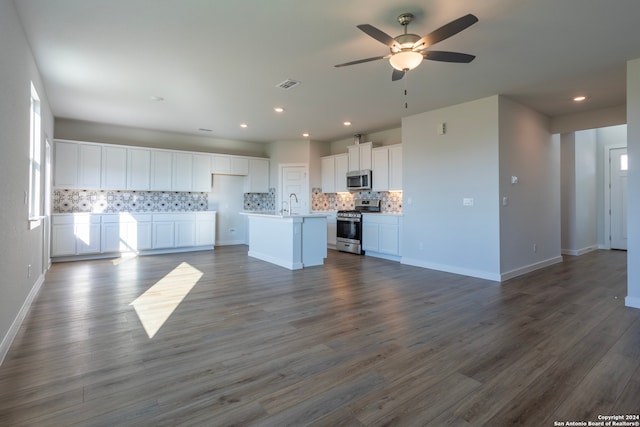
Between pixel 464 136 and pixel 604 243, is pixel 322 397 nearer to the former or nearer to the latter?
pixel 464 136

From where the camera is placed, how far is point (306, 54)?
11.5 feet

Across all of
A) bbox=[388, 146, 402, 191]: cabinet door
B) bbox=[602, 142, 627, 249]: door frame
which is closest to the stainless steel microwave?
bbox=[388, 146, 402, 191]: cabinet door

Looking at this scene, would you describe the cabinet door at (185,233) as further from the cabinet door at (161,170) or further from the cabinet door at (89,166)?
the cabinet door at (89,166)

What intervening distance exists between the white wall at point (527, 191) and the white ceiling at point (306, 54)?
0.36 m

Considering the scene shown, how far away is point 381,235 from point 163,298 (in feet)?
13.7

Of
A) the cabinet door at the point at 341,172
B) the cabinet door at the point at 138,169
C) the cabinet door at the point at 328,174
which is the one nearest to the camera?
the cabinet door at the point at 138,169

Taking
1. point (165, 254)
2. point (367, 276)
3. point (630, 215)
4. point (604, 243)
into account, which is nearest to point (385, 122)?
point (367, 276)

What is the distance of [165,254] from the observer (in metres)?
7.14

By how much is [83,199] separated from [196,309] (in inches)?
194

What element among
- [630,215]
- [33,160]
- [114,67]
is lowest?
[630,215]

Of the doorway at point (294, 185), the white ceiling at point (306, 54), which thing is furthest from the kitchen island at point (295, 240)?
the doorway at point (294, 185)

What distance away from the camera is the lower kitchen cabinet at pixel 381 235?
250 inches

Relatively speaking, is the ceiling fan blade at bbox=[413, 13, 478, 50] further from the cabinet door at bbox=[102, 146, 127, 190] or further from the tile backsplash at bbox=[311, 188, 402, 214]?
the cabinet door at bbox=[102, 146, 127, 190]

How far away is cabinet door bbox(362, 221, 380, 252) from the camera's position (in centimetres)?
677
